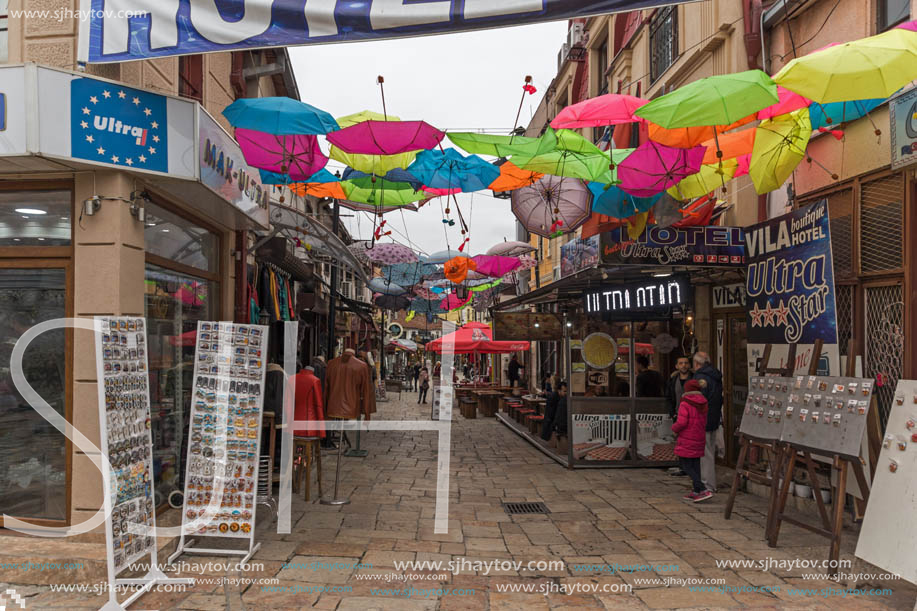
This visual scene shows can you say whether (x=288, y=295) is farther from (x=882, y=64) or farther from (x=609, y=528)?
(x=882, y=64)

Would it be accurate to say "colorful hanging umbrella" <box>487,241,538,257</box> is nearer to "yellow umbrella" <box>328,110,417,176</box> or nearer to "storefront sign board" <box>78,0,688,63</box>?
"yellow umbrella" <box>328,110,417,176</box>

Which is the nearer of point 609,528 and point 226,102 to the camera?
point 609,528

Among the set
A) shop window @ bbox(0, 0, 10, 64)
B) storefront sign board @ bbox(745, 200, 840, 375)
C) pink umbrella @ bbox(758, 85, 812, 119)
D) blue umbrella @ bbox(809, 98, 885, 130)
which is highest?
shop window @ bbox(0, 0, 10, 64)

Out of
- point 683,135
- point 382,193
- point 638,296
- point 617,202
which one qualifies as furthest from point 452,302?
point 683,135

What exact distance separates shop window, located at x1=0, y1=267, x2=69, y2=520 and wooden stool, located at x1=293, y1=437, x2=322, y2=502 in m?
2.44

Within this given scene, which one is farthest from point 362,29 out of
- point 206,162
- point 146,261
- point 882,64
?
point 882,64

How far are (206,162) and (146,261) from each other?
3.84 feet

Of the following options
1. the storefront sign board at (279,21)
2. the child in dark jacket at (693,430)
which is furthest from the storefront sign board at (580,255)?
the storefront sign board at (279,21)

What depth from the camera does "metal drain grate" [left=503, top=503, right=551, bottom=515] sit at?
7.52 m

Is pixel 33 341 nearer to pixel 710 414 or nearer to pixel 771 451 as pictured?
pixel 771 451

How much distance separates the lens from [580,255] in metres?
9.53

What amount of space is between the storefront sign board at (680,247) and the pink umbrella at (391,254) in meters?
7.60

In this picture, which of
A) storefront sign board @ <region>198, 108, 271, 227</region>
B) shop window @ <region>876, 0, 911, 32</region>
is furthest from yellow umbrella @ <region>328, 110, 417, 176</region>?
shop window @ <region>876, 0, 911, 32</region>

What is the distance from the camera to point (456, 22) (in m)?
4.72
